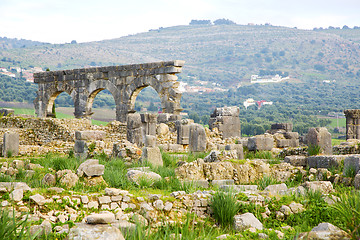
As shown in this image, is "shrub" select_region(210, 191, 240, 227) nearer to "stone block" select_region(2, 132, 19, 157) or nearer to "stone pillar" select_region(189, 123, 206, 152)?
"stone pillar" select_region(189, 123, 206, 152)

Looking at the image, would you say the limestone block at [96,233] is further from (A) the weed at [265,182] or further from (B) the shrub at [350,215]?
(A) the weed at [265,182]

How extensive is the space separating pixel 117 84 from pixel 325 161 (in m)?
17.7

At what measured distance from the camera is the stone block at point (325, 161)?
38.8 feet

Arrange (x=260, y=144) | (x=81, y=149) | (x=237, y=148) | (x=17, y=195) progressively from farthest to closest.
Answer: (x=260, y=144) → (x=81, y=149) → (x=237, y=148) → (x=17, y=195)

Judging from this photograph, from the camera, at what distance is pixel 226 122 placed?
23156 millimetres

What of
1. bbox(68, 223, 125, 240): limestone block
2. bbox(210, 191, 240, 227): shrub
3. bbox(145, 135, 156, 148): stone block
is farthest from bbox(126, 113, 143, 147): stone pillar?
bbox(68, 223, 125, 240): limestone block

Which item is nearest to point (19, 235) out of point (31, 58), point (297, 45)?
point (31, 58)

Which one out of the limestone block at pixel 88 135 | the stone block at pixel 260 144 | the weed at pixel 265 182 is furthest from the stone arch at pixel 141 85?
the weed at pixel 265 182

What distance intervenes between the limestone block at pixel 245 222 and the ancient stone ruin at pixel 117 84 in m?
18.5

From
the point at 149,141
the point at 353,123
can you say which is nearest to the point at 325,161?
the point at 149,141

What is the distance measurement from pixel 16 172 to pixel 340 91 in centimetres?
11741

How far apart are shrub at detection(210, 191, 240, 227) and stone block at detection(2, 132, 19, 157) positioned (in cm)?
1170

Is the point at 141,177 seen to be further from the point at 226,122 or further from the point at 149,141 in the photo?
the point at 226,122

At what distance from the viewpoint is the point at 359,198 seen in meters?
6.80
